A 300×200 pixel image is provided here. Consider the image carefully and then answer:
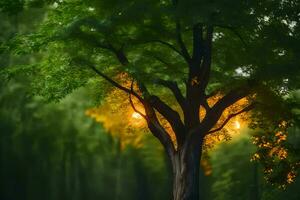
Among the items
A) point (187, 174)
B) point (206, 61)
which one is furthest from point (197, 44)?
point (187, 174)

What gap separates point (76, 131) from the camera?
32.7 m

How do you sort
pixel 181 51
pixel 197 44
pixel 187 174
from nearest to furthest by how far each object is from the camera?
pixel 197 44 → pixel 187 174 → pixel 181 51

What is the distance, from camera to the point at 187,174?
16.0 metres

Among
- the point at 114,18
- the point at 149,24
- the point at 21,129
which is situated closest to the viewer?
the point at 114,18

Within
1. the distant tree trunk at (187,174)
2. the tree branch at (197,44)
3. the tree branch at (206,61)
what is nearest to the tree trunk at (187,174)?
the distant tree trunk at (187,174)

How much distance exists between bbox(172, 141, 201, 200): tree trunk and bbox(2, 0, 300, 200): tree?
29mm

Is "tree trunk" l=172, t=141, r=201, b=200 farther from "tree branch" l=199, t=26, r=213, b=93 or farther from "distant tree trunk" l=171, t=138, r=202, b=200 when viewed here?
"tree branch" l=199, t=26, r=213, b=93

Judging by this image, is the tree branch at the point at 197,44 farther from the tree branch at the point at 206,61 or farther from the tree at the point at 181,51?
the tree branch at the point at 206,61

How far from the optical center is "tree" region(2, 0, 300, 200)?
13.4 m

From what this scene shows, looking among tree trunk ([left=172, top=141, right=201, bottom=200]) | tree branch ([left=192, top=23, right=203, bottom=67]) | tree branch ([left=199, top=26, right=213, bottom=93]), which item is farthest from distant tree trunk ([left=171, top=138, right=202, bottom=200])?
tree branch ([left=192, top=23, right=203, bottom=67])

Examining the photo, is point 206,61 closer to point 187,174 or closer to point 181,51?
point 181,51

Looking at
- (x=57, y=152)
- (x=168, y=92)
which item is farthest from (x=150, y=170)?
(x=168, y=92)

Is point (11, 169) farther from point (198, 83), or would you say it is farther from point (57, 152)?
point (198, 83)

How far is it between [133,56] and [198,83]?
2055mm
